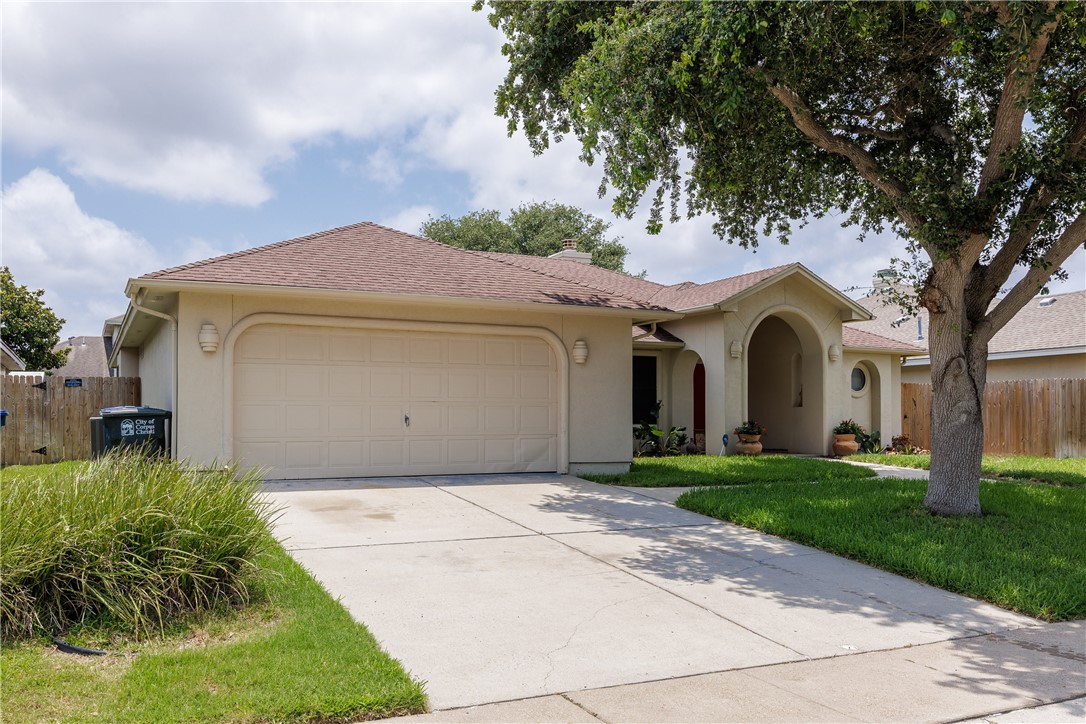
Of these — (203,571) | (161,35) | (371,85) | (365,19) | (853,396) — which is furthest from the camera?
(853,396)

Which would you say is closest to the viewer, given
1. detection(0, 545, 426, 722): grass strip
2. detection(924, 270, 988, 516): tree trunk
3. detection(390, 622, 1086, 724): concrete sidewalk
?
detection(0, 545, 426, 722): grass strip

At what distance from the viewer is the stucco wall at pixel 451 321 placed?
11148mm

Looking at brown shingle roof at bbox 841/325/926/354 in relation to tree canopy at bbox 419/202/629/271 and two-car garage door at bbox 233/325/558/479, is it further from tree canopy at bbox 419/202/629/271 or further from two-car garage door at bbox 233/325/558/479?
tree canopy at bbox 419/202/629/271

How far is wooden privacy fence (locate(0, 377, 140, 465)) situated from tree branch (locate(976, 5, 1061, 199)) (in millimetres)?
15559

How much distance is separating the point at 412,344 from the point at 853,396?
12.2 metres

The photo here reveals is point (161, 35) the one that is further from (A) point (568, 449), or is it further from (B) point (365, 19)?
(A) point (568, 449)

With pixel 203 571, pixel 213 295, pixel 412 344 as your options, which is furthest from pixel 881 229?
pixel 203 571

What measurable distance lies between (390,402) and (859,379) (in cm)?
1292

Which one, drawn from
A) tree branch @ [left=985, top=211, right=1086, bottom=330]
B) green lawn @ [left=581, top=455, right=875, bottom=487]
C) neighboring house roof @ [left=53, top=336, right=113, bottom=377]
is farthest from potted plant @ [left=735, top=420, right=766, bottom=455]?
neighboring house roof @ [left=53, top=336, right=113, bottom=377]

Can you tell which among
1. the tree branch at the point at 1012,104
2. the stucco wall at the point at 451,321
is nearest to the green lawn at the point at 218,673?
the stucco wall at the point at 451,321

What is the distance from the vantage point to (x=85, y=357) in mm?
42438

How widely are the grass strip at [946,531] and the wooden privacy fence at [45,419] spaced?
11.8 meters

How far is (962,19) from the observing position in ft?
24.4

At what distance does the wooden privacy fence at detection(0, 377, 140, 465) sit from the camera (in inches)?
567
